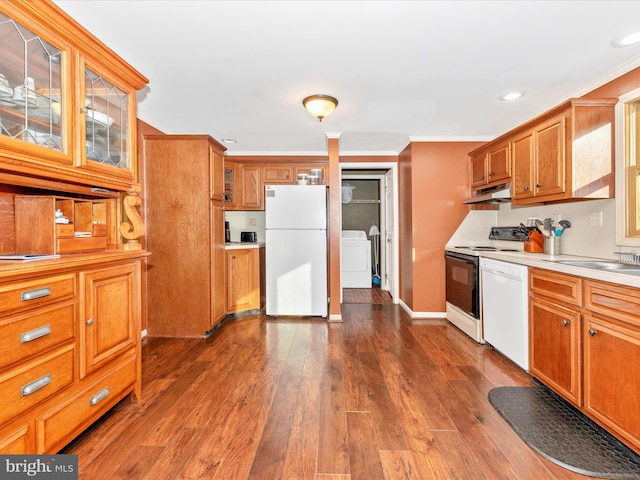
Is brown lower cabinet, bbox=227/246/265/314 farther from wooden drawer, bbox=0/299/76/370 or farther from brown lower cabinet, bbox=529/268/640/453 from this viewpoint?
brown lower cabinet, bbox=529/268/640/453

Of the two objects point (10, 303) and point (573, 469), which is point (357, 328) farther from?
point (10, 303)

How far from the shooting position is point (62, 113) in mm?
1463

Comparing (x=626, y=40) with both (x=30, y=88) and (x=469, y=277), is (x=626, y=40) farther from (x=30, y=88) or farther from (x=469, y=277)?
(x=30, y=88)

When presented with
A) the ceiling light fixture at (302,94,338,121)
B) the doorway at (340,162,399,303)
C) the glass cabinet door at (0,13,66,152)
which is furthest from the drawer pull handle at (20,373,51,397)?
the doorway at (340,162,399,303)

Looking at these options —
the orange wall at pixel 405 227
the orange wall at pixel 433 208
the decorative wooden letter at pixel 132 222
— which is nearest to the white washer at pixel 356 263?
the orange wall at pixel 405 227

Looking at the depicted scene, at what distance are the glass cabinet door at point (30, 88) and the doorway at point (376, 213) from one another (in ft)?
11.5

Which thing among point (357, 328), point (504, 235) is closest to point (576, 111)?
point (504, 235)

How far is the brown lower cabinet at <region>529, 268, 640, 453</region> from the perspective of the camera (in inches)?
57.6

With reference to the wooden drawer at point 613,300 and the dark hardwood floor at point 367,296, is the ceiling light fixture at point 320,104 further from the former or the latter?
the dark hardwood floor at point 367,296

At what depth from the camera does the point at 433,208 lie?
12.7ft

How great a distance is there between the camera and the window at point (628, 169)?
211 cm

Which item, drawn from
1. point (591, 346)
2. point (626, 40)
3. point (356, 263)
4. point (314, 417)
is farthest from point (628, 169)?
point (356, 263)

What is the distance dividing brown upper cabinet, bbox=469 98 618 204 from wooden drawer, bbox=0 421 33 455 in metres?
3.35

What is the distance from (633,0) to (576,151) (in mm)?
915
